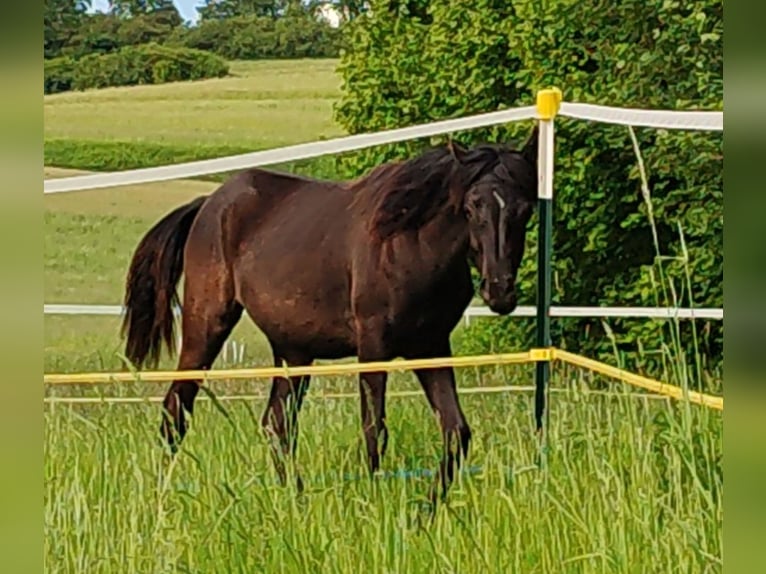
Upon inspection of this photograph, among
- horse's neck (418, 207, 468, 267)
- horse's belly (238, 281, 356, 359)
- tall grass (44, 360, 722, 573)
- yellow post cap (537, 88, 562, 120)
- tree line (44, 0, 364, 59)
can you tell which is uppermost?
tree line (44, 0, 364, 59)

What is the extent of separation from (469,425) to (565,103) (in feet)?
1.25

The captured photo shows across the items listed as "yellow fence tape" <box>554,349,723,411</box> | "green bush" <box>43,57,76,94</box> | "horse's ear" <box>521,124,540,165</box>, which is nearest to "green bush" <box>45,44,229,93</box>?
"green bush" <box>43,57,76,94</box>

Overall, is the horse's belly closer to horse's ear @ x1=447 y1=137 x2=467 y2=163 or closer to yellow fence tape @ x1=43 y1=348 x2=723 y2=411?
yellow fence tape @ x1=43 y1=348 x2=723 y2=411

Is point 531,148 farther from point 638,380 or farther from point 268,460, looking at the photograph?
point 268,460

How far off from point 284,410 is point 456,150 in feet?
1.19

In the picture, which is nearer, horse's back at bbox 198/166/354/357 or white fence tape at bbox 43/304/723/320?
white fence tape at bbox 43/304/723/320

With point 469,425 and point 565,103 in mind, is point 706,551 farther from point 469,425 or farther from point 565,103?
point 565,103

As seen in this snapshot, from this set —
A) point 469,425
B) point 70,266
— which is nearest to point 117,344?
point 70,266

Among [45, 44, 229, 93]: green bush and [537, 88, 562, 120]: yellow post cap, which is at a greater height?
[45, 44, 229, 93]: green bush

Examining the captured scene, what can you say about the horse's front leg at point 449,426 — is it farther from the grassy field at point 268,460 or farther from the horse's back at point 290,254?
the horse's back at point 290,254

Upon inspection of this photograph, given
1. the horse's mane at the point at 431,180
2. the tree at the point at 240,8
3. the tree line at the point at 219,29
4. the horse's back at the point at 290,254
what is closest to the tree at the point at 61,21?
the tree line at the point at 219,29

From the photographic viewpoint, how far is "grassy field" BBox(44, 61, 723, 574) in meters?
1.01

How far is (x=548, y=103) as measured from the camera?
1054 millimetres

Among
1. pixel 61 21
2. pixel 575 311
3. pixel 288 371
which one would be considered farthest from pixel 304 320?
pixel 61 21
